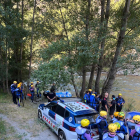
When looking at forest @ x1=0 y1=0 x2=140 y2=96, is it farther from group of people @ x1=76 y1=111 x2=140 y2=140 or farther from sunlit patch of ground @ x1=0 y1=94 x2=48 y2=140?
group of people @ x1=76 y1=111 x2=140 y2=140

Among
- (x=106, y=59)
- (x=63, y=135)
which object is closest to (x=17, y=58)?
(x=106, y=59)

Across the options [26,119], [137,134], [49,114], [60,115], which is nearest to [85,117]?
[60,115]

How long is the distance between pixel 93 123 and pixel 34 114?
170 inches

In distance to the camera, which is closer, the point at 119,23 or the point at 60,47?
the point at 60,47

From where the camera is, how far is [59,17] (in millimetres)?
11445

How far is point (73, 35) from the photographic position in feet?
29.8

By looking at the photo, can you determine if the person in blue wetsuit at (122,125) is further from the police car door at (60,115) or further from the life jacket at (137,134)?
the police car door at (60,115)

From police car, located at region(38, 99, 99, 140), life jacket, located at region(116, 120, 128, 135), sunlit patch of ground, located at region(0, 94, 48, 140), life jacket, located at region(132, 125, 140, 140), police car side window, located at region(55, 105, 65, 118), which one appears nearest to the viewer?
life jacket, located at region(132, 125, 140, 140)

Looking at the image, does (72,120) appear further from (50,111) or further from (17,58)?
(17,58)

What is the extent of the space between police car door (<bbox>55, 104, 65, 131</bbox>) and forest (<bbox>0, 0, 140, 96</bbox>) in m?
2.00

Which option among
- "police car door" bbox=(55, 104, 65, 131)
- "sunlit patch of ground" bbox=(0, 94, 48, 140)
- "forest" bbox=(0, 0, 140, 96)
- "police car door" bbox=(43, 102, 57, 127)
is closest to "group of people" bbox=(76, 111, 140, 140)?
"police car door" bbox=(55, 104, 65, 131)

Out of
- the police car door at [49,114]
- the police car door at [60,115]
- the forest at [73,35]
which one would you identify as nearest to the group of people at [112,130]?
the police car door at [60,115]

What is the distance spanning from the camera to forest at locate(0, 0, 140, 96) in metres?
8.27

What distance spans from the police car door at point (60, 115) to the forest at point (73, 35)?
1997mm
